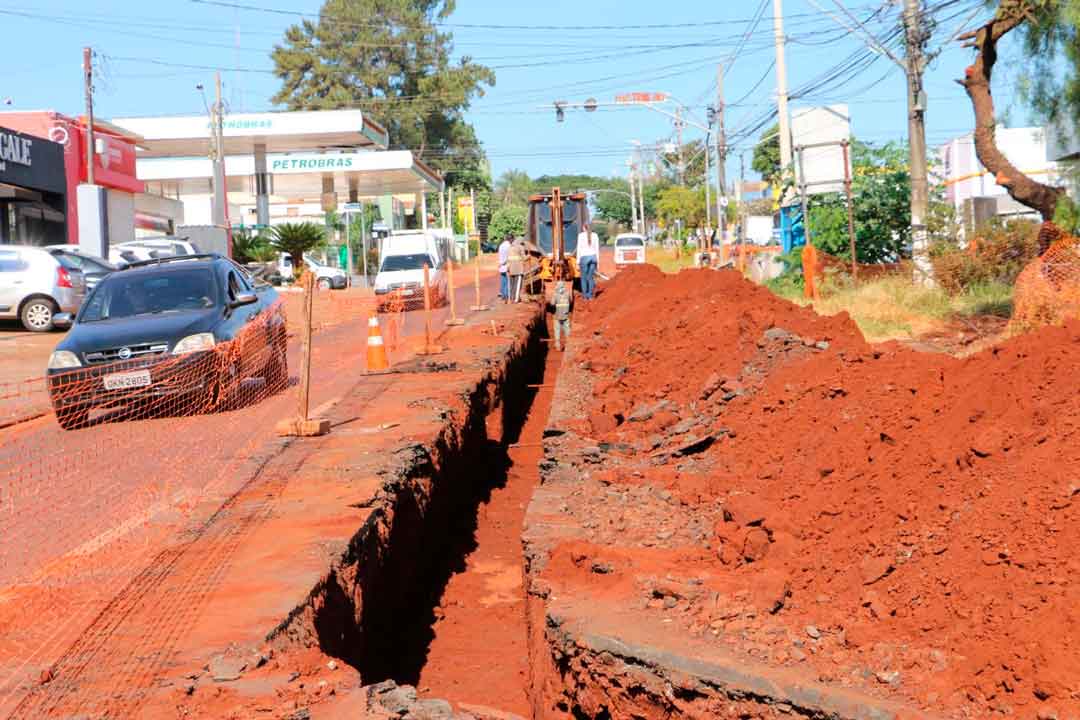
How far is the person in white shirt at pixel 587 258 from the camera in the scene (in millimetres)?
23734

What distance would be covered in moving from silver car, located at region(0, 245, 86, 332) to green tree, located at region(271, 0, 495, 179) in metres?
53.0

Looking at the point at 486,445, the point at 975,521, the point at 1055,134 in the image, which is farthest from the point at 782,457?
the point at 1055,134

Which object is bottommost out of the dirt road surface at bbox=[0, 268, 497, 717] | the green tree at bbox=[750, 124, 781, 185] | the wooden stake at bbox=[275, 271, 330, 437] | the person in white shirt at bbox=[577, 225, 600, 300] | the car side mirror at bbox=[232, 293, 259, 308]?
the dirt road surface at bbox=[0, 268, 497, 717]

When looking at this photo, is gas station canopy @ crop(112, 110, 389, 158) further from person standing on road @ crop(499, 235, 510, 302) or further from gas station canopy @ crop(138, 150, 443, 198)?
person standing on road @ crop(499, 235, 510, 302)

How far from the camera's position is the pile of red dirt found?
409cm

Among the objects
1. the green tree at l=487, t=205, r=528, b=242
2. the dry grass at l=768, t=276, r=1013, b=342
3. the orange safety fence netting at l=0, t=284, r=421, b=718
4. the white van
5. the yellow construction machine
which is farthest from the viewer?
the green tree at l=487, t=205, r=528, b=242

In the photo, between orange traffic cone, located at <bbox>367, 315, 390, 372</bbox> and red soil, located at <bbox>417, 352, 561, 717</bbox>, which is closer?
red soil, located at <bbox>417, 352, 561, 717</bbox>

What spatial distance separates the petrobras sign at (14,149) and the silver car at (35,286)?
6309 mm

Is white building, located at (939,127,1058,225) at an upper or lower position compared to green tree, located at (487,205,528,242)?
lower

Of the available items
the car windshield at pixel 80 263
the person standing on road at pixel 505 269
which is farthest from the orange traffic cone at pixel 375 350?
the person standing on road at pixel 505 269

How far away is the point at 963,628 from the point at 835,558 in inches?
40.1

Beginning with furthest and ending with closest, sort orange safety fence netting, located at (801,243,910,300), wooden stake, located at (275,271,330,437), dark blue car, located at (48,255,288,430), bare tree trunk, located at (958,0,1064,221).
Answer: orange safety fence netting, located at (801,243,910,300) → bare tree trunk, located at (958,0,1064,221) → dark blue car, located at (48,255,288,430) → wooden stake, located at (275,271,330,437)

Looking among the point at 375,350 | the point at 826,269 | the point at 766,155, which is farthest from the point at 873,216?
the point at 766,155

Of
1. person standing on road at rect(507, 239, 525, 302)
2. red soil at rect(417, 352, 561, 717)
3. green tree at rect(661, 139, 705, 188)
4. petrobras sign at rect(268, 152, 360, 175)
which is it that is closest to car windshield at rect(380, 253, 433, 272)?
person standing on road at rect(507, 239, 525, 302)
